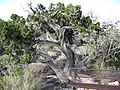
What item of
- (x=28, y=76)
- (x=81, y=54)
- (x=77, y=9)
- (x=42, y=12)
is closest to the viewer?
(x=28, y=76)

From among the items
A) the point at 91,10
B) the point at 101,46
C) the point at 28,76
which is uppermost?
the point at 91,10

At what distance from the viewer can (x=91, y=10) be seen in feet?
25.9

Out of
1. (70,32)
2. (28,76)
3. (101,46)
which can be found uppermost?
(70,32)

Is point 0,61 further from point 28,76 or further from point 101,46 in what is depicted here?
point 101,46

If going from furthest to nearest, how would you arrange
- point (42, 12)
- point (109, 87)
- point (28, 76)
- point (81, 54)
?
point (81, 54) < point (42, 12) < point (28, 76) < point (109, 87)

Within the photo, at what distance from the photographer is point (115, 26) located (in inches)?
328

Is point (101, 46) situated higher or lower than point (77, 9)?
lower

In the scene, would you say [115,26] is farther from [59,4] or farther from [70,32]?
[59,4]

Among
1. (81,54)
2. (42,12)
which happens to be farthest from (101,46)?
(42,12)

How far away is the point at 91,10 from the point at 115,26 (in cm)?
102

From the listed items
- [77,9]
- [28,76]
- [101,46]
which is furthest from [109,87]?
[101,46]

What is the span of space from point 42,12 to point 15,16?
0.83 m

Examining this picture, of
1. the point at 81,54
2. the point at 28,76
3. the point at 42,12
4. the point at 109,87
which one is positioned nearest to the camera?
the point at 109,87

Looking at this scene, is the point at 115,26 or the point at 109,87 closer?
the point at 109,87
